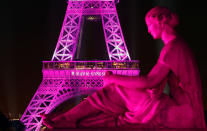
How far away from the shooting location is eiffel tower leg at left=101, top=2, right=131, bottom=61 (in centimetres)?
2242

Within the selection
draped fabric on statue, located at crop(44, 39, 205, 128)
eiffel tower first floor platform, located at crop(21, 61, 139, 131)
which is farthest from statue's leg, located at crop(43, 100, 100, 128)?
eiffel tower first floor platform, located at crop(21, 61, 139, 131)

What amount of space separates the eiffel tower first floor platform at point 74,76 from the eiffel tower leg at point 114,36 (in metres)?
2.08

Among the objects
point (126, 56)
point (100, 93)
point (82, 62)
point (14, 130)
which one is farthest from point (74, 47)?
point (100, 93)

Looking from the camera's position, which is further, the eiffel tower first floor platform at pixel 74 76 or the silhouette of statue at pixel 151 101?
the eiffel tower first floor platform at pixel 74 76

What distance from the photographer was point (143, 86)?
3.19 metres

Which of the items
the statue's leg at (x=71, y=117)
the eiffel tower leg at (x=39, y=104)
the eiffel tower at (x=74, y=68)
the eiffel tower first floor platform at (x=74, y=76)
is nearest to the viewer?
the statue's leg at (x=71, y=117)

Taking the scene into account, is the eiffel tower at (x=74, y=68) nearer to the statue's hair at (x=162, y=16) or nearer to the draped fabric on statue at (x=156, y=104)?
the draped fabric on statue at (x=156, y=104)

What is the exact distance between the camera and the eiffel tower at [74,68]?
1938cm

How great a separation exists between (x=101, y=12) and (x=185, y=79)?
2113 centimetres

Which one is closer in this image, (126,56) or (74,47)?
(126,56)

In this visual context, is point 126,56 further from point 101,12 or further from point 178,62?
point 178,62

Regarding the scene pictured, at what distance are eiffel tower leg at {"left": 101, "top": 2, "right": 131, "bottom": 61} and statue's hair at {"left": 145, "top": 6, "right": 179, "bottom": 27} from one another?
1838cm

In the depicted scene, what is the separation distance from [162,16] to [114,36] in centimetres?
1980

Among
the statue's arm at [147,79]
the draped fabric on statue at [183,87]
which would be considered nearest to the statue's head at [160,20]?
the draped fabric on statue at [183,87]
